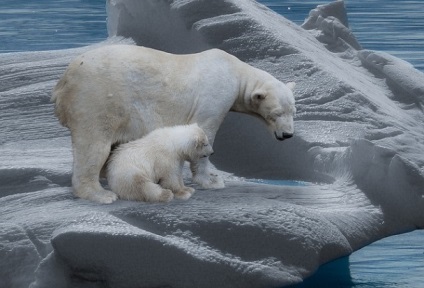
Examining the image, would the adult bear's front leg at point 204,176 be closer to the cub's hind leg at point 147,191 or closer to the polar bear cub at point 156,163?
the polar bear cub at point 156,163

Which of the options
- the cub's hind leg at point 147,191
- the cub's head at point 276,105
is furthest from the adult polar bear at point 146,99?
the cub's hind leg at point 147,191

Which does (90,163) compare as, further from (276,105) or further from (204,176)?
(276,105)

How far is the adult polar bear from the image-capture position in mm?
4629

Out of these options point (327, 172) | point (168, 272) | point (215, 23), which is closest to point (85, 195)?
point (168, 272)

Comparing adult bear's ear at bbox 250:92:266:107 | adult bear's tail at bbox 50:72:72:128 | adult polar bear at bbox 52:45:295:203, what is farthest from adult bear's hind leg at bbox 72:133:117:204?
adult bear's ear at bbox 250:92:266:107

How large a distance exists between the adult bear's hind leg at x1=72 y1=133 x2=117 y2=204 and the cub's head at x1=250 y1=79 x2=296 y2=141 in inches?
27.3

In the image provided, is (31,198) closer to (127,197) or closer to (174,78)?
(127,197)

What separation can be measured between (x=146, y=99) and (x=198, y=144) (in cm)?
32

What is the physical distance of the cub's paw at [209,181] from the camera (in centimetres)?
485

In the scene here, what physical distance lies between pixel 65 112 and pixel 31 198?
0.41m

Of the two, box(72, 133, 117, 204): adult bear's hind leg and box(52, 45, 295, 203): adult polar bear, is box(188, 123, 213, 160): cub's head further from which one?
box(72, 133, 117, 204): adult bear's hind leg

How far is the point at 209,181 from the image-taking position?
192 inches

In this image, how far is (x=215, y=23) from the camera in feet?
20.4

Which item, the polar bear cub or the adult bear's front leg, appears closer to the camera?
the polar bear cub
